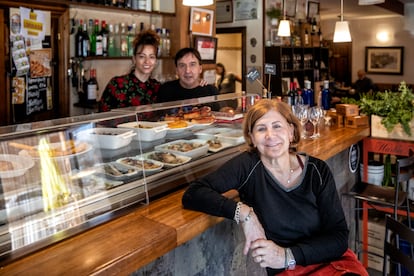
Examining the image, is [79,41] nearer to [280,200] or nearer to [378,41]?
[280,200]

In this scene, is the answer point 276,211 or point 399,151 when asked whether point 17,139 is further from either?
point 399,151

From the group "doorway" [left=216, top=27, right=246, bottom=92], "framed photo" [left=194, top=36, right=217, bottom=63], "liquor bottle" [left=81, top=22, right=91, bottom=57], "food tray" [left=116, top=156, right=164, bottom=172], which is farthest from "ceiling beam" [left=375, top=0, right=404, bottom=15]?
"food tray" [left=116, top=156, right=164, bottom=172]

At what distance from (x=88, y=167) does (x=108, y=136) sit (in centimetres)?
14

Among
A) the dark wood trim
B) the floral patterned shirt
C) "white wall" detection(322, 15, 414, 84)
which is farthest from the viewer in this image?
"white wall" detection(322, 15, 414, 84)

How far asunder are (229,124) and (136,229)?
1058 mm

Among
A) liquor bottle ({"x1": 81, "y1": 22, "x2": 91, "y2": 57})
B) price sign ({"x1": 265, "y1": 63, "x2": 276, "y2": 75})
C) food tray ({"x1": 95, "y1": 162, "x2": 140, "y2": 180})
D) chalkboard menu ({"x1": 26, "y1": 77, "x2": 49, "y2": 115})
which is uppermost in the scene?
liquor bottle ({"x1": 81, "y1": 22, "x2": 91, "y2": 57})

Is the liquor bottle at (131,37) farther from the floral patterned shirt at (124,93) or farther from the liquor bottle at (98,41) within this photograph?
the floral patterned shirt at (124,93)

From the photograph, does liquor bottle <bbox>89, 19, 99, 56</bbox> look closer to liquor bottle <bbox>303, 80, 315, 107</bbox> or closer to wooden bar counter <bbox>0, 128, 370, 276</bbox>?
liquor bottle <bbox>303, 80, 315, 107</bbox>

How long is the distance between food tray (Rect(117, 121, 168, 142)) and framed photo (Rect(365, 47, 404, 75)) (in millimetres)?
11048

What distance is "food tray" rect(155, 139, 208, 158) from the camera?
182 centimetres

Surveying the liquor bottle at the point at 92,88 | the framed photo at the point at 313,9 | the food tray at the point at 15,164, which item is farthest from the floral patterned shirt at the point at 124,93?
the framed photo at the point at 313,9

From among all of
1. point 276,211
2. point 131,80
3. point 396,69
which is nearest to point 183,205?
point 276,211

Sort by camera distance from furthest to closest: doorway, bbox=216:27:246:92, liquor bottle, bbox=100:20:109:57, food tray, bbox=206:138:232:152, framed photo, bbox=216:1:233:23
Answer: doorway, bbox=216:27:246:92 < framed photo, bbox=216:1:233:23 < liquor bottle, bbox=100:20:109:57 < food tray, bbox=206:138:232:152

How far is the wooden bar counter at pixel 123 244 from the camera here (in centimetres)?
108
